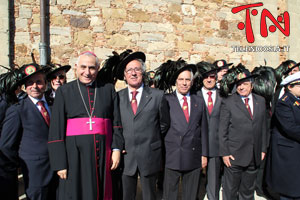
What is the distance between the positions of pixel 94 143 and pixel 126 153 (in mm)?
490

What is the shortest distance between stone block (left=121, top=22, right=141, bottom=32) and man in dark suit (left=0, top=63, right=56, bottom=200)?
4344 mm

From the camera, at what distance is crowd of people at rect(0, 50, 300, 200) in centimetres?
248

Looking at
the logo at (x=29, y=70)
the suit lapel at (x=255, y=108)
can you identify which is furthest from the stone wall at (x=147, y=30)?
the suit lapel at (x=255, y=108)

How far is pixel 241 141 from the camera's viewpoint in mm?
3199

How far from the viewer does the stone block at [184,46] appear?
7.14 meters

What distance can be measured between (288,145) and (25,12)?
622 cm

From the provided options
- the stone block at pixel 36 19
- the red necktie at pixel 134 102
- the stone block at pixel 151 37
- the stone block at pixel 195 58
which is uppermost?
the stone block at pixel 36 19

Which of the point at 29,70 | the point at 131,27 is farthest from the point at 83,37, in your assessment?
the point at 29,70

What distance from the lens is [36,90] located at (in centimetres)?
270

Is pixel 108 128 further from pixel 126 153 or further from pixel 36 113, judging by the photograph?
pixel 36 113

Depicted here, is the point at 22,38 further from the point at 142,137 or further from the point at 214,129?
the point at 214,129

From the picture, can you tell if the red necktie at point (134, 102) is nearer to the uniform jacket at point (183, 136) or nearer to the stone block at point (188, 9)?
the uniform jacket at point (183, 136)

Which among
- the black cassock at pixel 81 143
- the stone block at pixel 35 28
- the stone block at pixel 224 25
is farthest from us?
the stone block at pixel 224 25

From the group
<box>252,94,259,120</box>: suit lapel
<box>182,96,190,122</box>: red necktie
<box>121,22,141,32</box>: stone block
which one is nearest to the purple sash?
<box>182,96,190,122</box>: red necktie
